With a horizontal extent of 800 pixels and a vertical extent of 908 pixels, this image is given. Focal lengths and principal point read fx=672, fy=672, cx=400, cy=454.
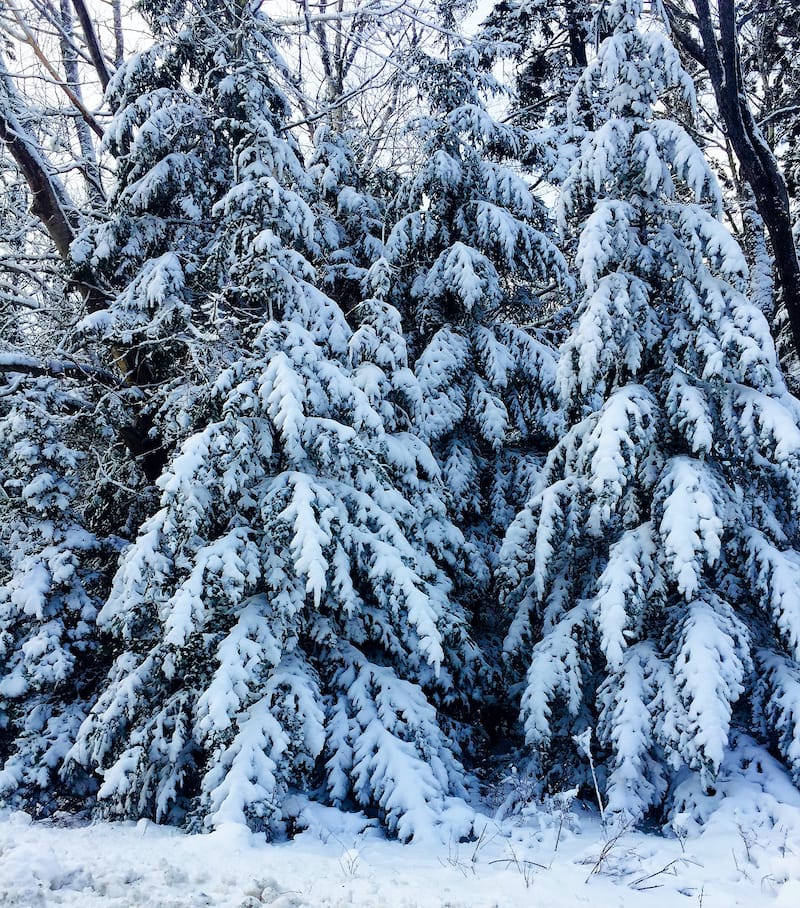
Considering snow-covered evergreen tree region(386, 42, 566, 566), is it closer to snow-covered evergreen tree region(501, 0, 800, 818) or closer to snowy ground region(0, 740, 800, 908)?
snow-covered evergreen tree region(501, 0, 800, 818)

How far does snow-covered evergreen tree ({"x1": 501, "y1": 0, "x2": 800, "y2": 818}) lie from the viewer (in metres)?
6.41

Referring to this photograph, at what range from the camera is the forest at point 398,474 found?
21.0 feet

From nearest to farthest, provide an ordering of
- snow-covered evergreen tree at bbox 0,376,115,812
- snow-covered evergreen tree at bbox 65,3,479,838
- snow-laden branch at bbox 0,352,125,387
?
snow-covered evergreen tree at bbox 65,3,479,838, snow-covered evergreen tree at bbox 0,376,115,812, snow-laden branch at bbox 0,352,125,387

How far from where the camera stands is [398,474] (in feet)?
27.8

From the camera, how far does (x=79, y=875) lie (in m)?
4.18

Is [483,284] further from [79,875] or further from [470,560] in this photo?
[79,875]

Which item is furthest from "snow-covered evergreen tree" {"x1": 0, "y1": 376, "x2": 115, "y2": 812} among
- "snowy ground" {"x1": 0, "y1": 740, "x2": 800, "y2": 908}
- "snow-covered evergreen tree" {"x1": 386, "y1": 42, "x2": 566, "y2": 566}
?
"snow-covered evergreen tree" {"x1": 386, "y1": 42, "x2": 566, "y2": 566}

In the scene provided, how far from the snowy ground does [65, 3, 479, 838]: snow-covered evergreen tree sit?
0.52 meters

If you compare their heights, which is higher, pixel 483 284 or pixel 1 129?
pixel 1 129

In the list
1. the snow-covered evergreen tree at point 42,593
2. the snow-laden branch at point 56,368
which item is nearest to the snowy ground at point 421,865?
the snow-covered evergreen tree at point 42,593

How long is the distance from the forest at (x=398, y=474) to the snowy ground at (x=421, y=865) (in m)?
0.41

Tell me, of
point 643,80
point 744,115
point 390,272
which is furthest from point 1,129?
point 744,115

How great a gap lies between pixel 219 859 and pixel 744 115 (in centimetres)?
1141

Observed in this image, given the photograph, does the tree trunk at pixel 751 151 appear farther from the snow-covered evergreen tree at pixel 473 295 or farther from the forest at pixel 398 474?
the snow-covered evergreen tree at pixel 473 295
